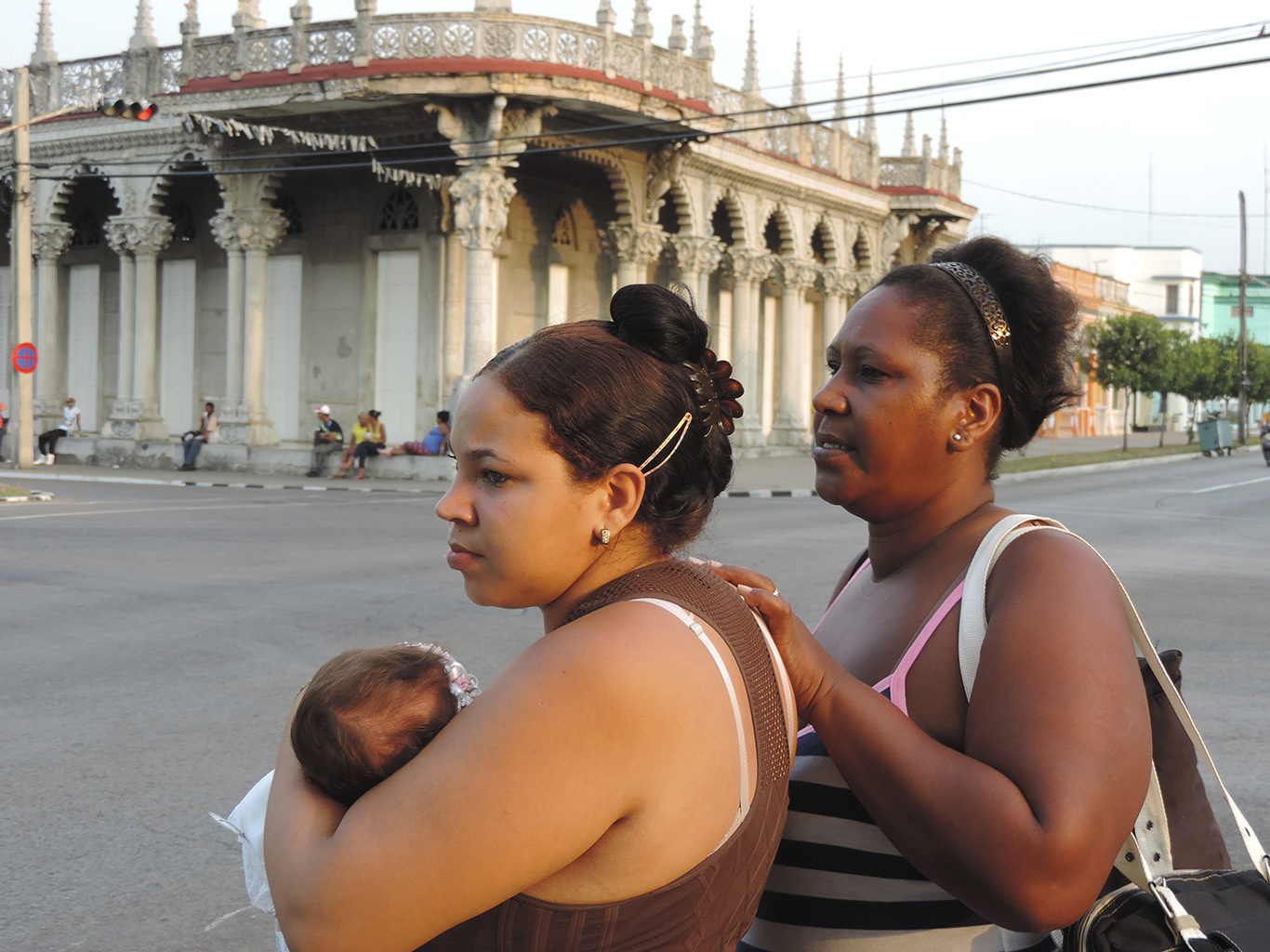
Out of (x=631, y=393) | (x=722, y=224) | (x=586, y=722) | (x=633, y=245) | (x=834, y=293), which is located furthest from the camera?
(x=834, y=293)

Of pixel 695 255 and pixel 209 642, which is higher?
pixel 695 255

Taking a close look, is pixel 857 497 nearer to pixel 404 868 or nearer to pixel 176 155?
pixel 404 868

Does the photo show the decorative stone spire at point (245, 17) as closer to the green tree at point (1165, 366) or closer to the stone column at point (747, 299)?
the stone column at point (747, 299)

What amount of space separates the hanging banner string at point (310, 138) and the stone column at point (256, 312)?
173 centimetres

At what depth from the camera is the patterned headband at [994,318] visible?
2.01 m

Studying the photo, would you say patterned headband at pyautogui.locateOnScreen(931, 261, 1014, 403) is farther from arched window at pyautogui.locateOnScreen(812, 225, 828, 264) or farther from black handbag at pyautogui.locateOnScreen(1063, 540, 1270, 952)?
arched window at pyautogui.locateOnScreen(812, 225, 828, 264)

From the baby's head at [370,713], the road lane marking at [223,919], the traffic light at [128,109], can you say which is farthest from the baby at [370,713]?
the traffic light at [128,109]

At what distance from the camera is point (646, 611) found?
4.76 ft

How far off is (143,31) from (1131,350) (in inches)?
1371

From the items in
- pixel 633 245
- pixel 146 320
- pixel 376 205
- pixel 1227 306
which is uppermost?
pixel 1227 306

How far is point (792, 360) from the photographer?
3372cm

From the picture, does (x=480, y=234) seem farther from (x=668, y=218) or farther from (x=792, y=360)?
(x=792, y=360)

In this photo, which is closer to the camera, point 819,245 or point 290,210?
point 290,210

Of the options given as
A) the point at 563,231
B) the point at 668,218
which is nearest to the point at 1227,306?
the point at 668,218
